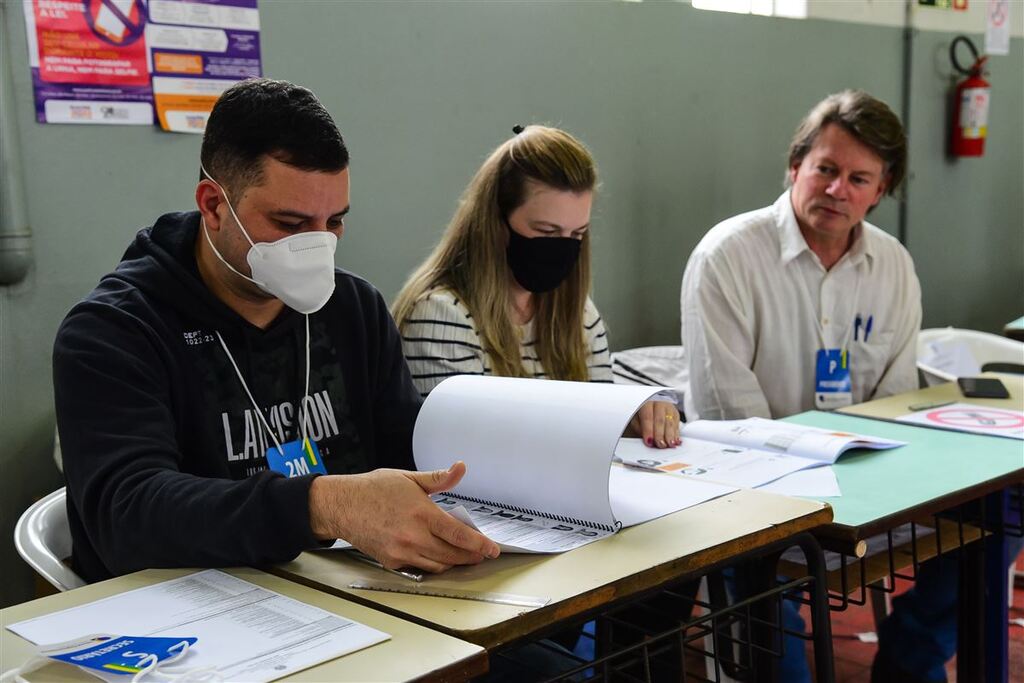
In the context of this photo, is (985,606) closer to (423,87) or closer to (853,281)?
(853,281)

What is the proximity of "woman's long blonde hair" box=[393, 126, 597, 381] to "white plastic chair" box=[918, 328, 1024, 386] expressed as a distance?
157 cm

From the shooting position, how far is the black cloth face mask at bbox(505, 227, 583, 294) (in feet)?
6.77

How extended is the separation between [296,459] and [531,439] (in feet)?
1.44

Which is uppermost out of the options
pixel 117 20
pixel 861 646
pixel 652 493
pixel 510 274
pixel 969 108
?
pixel 117 20

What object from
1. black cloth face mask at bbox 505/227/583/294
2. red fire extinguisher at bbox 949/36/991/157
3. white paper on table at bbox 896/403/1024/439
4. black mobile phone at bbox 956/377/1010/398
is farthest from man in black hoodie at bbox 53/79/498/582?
red fire extinguisher at bbox 949/36/991/157

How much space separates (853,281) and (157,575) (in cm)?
209

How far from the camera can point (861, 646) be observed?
2.81 m

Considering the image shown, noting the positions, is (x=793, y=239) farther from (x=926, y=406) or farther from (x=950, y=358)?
(x=950, y=358)

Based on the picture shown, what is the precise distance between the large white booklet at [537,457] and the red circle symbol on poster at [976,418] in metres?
0.92

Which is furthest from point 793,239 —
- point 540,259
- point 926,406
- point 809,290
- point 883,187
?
point 540,259

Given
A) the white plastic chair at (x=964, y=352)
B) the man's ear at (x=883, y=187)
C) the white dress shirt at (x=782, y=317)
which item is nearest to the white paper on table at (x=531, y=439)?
the white dress shirt at (x=782, y=317)

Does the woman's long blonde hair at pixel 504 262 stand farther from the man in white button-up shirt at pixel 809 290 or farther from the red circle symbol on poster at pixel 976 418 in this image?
the red circle symbol on poster at pixel 976 418

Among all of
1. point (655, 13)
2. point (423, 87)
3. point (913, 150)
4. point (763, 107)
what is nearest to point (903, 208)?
point (913, 150)

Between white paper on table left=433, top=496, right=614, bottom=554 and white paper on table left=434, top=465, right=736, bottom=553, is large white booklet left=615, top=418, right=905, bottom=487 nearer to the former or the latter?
white paper on table left=434, top=465, right=736, bottom=553
